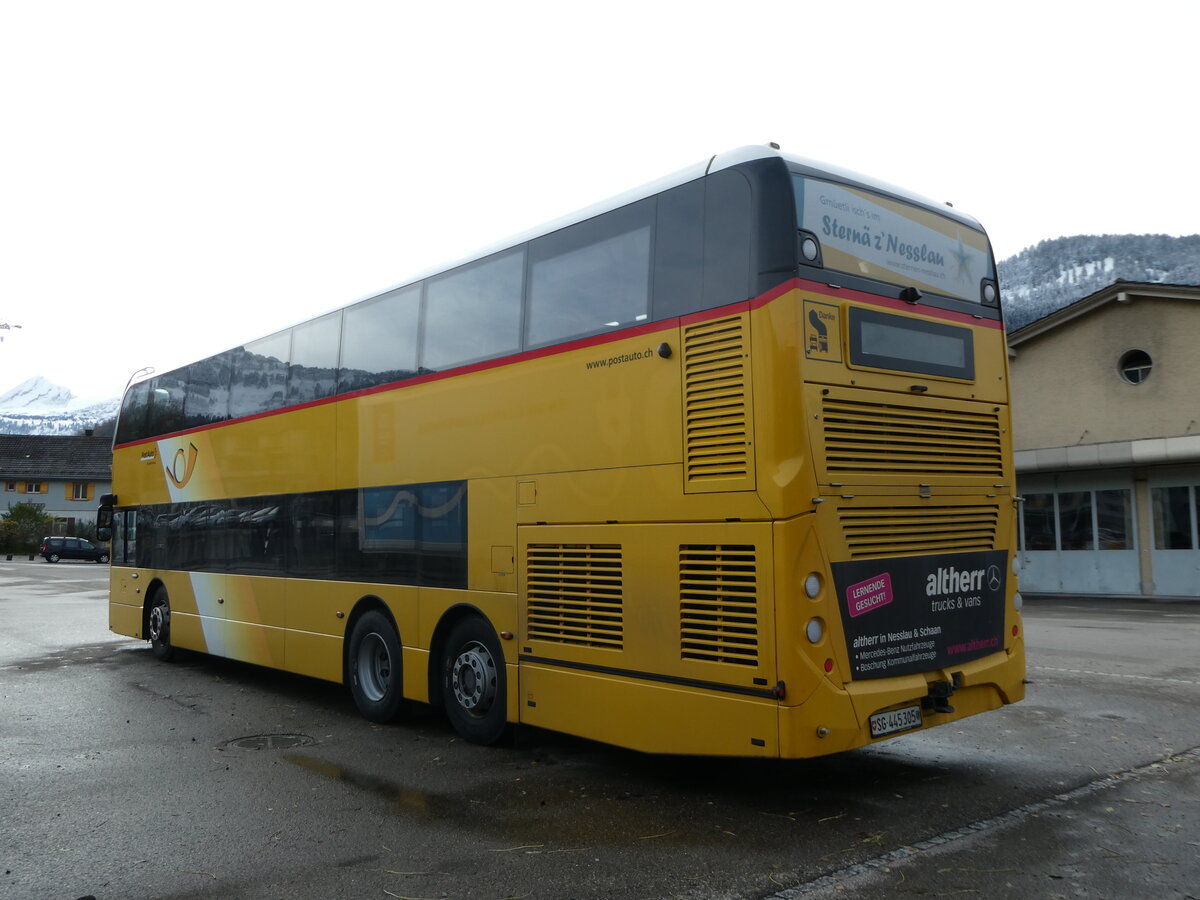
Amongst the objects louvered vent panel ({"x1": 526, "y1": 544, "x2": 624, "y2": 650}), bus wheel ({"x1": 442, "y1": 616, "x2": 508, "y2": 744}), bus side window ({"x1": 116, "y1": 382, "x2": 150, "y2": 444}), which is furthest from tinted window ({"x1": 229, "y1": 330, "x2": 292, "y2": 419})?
louvered vent panel ({"x1": 526, "y1": 544, "x2": 624, "y2": 650})

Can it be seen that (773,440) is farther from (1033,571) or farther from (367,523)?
(1033,571)

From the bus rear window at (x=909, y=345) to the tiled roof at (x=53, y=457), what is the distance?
82.9 m

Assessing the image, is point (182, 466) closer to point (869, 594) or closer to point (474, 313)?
point (474, 313)

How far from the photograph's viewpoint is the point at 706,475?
6.22m

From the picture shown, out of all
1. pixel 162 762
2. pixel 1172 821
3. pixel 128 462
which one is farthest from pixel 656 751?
pixel 128 462

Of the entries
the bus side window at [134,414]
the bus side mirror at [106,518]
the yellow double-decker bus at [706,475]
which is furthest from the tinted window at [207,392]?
the yellow double-decker bus at [706,475]

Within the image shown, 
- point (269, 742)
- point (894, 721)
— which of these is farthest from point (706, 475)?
point (269, 742)

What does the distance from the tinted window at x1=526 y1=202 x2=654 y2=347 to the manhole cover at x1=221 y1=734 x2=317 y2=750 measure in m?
3.96

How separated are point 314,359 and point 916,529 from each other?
6644 millimetres

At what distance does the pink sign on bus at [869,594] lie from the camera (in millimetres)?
6039

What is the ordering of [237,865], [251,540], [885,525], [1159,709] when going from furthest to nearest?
[251,540] → [1159,709] → [885,525] → [237,865]

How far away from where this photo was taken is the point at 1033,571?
25609mm

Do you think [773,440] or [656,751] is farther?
[656,751]

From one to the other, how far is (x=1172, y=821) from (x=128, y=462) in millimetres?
13856
